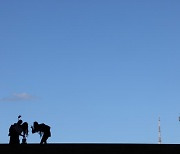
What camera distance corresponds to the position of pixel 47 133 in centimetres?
1898

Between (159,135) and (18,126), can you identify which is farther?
(159,135)
